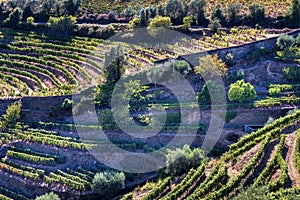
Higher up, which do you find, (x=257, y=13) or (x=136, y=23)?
(x=257, y=13)

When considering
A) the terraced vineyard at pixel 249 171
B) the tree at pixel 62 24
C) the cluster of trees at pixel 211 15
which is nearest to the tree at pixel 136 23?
the cluster of trees at pixel 211 15

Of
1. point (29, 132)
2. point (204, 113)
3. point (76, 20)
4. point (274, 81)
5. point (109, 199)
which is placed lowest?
point (109, 199)

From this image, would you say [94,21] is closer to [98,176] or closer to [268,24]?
[268,24]

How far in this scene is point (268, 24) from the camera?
6288cm

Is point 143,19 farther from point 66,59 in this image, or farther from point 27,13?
point 27,13

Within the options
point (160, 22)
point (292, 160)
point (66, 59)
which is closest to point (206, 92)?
point (292, 160)

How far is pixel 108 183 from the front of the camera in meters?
43.2

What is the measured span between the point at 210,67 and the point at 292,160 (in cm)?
1599

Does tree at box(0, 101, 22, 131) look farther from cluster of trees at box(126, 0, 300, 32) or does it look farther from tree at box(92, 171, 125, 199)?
cluster of trees at box(126, 0, 300, 32)

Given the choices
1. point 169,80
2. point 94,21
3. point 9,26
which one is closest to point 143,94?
point 169,80

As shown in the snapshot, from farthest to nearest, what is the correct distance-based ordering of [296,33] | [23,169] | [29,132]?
[296,33] → [29,132] → [23,169]

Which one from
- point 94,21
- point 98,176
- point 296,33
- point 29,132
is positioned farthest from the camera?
point 94,21

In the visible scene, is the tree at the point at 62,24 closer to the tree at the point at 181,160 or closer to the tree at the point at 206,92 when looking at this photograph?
the tree at the point at 206,92

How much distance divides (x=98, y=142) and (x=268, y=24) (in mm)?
29486
